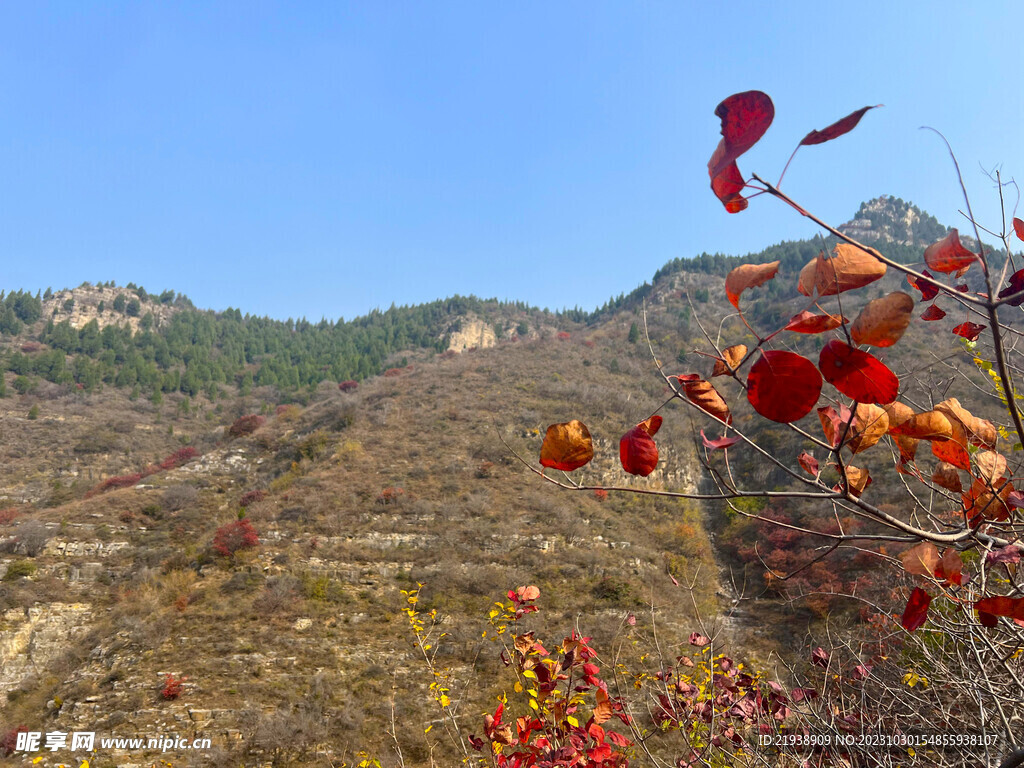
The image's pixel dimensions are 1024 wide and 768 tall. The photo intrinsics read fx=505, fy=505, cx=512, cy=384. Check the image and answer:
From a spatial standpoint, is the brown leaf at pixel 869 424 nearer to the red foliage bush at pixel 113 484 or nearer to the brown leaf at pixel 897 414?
the brown leaf at pixel 897 414

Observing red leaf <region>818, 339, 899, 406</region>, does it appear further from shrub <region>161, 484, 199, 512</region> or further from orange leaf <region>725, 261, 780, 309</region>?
shrub <region>161, 484, 199, 512</region>

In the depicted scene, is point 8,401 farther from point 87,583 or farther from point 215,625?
point 215,625

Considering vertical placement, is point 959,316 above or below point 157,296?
below

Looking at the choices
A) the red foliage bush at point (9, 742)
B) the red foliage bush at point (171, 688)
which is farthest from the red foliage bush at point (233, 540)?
the red foliage bush at point (9, 742)

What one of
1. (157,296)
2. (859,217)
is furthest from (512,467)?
(859,217)

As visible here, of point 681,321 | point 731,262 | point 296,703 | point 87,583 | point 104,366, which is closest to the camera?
point 296,703

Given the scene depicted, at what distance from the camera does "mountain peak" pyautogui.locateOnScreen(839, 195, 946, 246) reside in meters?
55.9

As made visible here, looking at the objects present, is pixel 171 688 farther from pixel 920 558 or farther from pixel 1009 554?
pixel 1009 554

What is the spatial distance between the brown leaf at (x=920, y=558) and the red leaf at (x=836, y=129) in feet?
2.17

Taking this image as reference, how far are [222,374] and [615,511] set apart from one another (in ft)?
120

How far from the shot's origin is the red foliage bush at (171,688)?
6.98 metres

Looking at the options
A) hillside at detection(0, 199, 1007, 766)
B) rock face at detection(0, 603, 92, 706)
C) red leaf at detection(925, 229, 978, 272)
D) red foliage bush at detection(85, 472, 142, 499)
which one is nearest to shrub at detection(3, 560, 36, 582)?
hillside at detection(0, 199, 1007, 766)

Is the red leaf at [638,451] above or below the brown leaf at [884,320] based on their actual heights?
below

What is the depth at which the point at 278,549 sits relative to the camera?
1079cm
